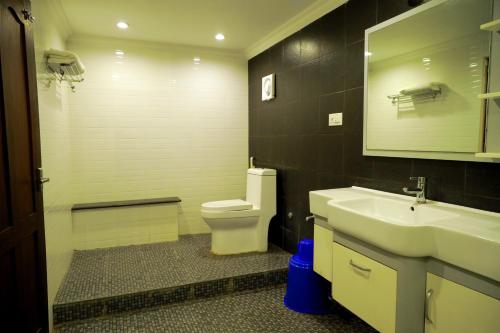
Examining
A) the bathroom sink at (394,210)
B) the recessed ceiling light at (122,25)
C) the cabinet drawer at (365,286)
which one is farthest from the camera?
the recessed ceiling light at (122,25)

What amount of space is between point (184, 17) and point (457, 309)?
287 centimetres

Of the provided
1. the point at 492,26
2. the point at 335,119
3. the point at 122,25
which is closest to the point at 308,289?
the point at 335,119

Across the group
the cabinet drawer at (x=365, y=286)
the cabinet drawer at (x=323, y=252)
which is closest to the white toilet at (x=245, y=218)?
the cabinet drawer at (x=323, y=252)

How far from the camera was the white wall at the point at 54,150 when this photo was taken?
210cm

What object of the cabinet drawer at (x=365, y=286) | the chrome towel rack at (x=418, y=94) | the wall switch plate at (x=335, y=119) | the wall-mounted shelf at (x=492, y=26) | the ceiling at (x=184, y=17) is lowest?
the cabinet drawer at (x=365, y=286)

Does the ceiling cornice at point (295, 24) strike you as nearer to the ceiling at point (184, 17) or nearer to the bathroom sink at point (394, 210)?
the ceiling at point (184, 17)

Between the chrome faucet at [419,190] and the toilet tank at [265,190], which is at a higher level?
the chrome faucet at [419,190]

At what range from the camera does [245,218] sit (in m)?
3.14

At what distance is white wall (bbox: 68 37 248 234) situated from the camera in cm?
345

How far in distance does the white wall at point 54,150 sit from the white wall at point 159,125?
1.06 ft

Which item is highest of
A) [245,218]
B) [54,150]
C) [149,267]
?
[54,150]

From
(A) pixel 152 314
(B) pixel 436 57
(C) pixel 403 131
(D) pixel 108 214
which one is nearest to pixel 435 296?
(C) pixel 403 131

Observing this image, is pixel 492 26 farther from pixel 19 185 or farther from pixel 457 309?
pixel 19 185

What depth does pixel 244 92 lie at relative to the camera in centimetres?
405
